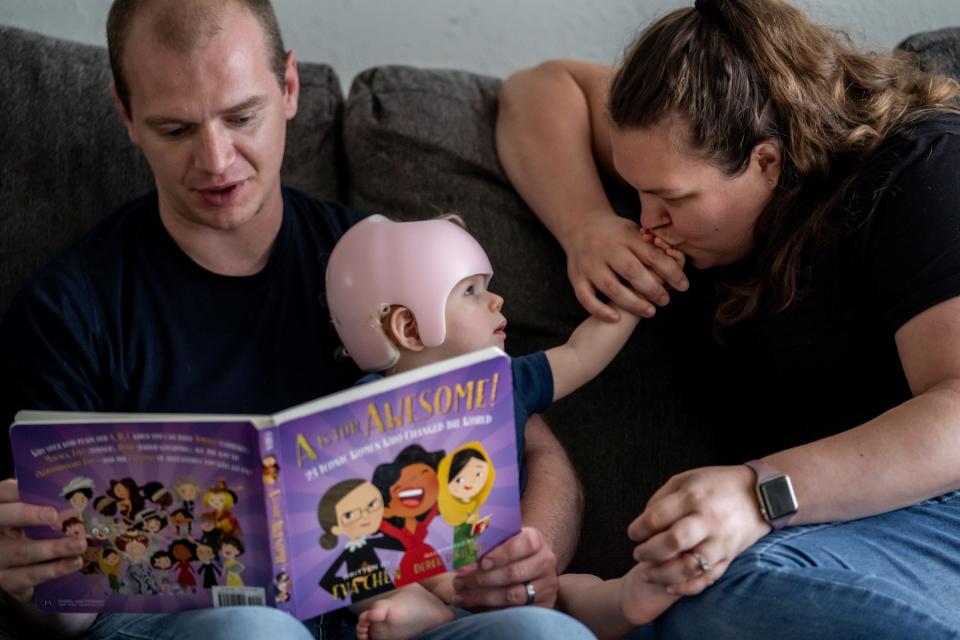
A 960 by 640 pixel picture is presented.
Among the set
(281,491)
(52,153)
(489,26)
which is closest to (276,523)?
(281,491)

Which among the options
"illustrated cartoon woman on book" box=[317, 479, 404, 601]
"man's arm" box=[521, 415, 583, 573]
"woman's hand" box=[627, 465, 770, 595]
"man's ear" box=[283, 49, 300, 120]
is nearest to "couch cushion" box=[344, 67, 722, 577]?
"man's arm" box=[521, 415, 583, 573]

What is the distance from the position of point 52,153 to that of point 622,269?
3.35ft

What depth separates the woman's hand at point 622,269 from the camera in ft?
5.94

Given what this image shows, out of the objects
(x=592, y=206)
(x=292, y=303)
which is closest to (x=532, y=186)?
(x=592, y=206)

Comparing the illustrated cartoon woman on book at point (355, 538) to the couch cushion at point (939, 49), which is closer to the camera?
the illustrated cartoon woman on book at point (355, 538)

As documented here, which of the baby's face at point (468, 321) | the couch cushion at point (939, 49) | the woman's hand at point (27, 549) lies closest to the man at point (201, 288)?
the woman's hand at point (27, 549)

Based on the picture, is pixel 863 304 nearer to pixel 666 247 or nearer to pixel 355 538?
pixel 666 247

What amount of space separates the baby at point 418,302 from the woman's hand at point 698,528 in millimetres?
261

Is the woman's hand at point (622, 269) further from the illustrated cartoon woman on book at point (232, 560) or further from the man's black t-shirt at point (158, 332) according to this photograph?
the illustrated cartoon woman on book at point (232, 560)

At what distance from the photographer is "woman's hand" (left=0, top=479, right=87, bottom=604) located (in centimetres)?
140

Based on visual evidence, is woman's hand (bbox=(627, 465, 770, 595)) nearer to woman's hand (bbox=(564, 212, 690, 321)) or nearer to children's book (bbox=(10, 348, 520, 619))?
children's book (bbox=(10, 348, 520, 619))

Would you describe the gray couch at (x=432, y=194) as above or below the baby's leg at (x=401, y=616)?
above

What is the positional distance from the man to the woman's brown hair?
0.53 metres

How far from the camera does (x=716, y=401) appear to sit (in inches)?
80.0
